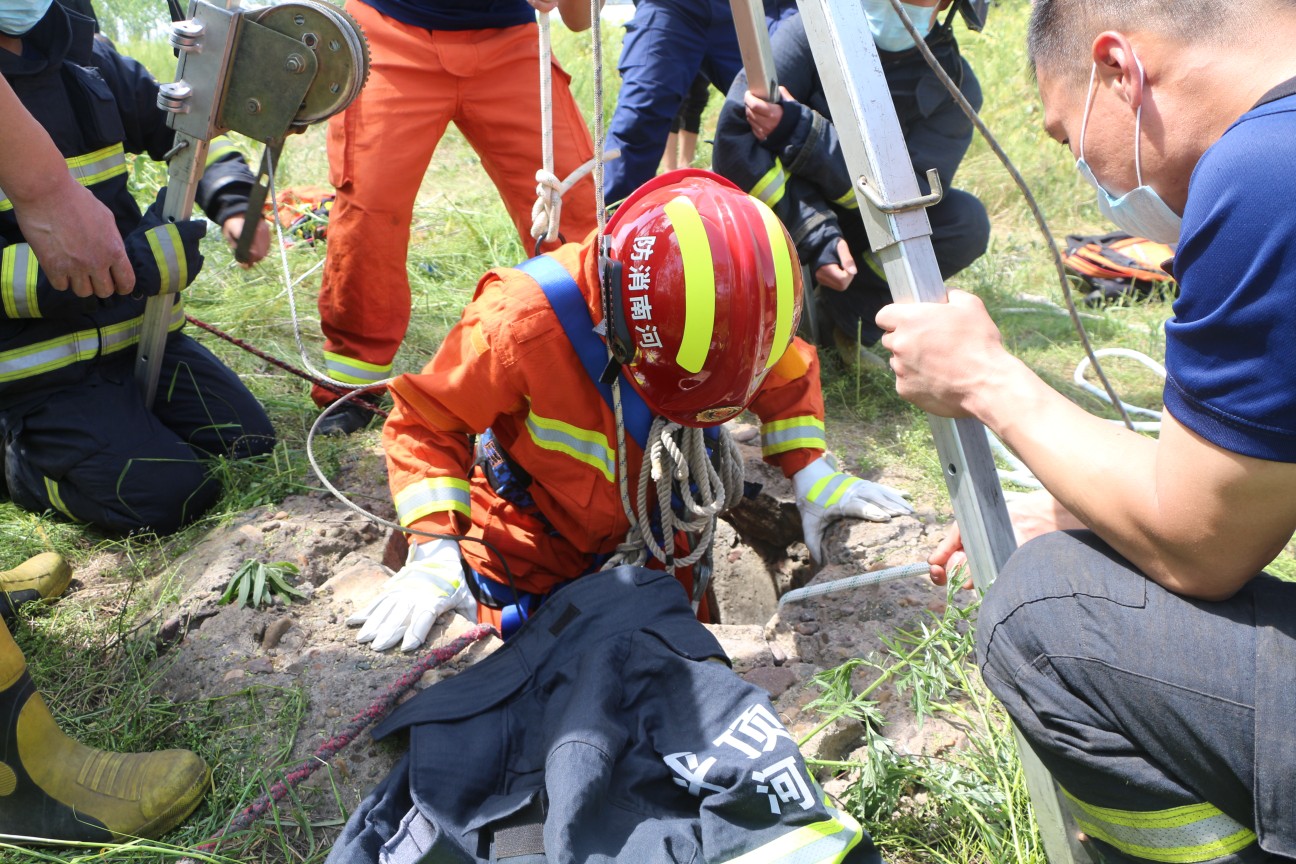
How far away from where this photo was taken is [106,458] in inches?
124

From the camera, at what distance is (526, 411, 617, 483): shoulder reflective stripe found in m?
2.60

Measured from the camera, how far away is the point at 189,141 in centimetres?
285

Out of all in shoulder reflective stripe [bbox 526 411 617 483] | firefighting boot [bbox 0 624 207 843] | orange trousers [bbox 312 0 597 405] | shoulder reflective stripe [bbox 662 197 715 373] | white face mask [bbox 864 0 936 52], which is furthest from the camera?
white face mask [bbox 864 0 936 52]

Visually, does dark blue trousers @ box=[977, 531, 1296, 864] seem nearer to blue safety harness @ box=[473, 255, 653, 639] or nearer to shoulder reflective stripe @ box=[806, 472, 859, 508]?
blue safety harness @ box=[473, 255, 653, 639]

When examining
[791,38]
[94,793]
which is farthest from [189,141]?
[791,38]

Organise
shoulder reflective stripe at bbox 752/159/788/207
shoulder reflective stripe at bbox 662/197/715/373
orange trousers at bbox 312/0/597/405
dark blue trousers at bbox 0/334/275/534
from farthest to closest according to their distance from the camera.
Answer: shoulder reflective stripe at bbox 752/159/788/207 → orange trousers at bbox 312/0/597/405 → dark blue trousers at bbox 0/334/275/534 → shoulder reflective stripe at bbox 662/197/715/373

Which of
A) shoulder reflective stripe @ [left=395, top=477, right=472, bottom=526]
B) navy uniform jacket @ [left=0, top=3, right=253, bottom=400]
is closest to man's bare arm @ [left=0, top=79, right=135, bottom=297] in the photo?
navy uniform jacket @ [left=0, top=3, right=253, bottom=400]

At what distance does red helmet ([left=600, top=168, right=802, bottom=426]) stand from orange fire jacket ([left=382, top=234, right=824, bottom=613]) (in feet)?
0.70

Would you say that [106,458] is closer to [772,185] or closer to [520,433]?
[520,433]

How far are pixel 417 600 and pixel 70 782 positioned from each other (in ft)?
2.77

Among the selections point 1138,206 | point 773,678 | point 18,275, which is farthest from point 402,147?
point 1138,206

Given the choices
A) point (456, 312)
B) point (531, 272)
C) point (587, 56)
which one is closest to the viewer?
point (531, 272)

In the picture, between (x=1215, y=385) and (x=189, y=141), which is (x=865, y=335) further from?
(x=1215, y=385)

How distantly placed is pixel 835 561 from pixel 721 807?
143 cm
